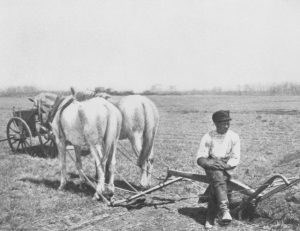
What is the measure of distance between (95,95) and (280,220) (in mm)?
4919

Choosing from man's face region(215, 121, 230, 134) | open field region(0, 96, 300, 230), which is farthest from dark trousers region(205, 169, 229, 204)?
man's face region(215, 121, 230, 134)

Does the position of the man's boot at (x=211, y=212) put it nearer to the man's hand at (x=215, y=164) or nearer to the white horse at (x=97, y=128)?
the man's hand at (x=215, y=164)

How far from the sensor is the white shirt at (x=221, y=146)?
20.6 feet

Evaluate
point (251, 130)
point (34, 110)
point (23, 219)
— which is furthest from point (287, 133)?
point (23, 219)

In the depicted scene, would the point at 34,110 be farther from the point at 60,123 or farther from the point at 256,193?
the point at 256,193

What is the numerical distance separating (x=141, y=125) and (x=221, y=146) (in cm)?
297

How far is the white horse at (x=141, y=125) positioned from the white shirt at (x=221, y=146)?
8.42 feet

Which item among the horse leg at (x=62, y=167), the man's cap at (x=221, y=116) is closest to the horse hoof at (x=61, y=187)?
the horse leg at (x=62, y=167)

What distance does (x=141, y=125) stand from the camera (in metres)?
8.90

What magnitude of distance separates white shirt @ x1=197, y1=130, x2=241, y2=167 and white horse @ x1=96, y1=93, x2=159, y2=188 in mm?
2566

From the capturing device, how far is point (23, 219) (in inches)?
256

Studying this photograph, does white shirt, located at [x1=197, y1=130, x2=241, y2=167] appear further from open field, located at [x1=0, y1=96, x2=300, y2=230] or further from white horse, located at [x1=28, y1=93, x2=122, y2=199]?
white horse, located at [x1=28, y1=93, x2=122, y2=199]

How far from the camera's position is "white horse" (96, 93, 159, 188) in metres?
8.78

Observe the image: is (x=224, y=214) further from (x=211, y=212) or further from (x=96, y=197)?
(x=96, y=197)
